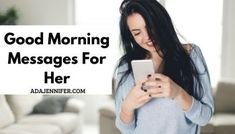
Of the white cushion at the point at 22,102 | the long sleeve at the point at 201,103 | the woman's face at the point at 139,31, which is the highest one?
the woman's face at the point at 139,31

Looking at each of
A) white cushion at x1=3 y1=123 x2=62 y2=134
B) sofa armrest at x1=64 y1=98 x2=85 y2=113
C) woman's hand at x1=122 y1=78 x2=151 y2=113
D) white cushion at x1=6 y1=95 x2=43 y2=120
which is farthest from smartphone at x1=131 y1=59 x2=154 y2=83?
white cushion at x1=3 y1=123 x2=62 y2=134

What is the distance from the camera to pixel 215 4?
1.10 m

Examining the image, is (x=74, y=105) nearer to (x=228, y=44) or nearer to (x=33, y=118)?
(x=33, y=118)

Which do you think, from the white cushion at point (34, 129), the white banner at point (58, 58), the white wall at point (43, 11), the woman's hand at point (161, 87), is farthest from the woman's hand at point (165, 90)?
the white cushion at point (34, 129)

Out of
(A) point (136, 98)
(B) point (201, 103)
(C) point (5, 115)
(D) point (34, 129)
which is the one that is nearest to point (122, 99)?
(A) point (136, 98)

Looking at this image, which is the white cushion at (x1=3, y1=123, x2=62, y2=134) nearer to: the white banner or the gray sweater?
the white banner

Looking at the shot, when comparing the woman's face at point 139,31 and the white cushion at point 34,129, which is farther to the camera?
the white cushion at point 34,129

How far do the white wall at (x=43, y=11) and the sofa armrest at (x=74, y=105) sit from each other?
21 cm

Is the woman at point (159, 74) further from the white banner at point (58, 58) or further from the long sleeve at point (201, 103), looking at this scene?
the white banner at point (58, 58)

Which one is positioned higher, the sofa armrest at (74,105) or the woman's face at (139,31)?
the woman's face at (139,31)

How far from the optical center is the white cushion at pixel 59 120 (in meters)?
1.16

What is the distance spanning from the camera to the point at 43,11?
107 cm

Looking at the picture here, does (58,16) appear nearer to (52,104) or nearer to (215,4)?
(52,104)

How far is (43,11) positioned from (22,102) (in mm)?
263
